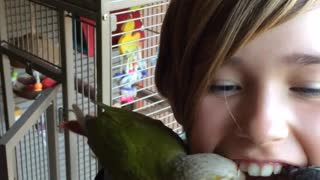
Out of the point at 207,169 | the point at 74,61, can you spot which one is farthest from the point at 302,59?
the point at 74,61

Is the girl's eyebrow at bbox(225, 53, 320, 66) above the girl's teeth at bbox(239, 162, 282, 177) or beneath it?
above

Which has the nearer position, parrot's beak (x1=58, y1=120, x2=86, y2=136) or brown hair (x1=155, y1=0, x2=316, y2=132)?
brown hair (x1=155, y1=0, x2=316, y2=132)

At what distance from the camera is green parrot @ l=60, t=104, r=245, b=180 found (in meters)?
0.37

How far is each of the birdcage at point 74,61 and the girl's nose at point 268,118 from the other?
0.45 meters

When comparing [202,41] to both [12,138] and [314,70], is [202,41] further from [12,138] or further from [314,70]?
[12,138]

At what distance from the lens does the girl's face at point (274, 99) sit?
1.18 feet

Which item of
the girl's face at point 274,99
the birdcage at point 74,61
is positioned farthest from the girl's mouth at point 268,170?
the birdcage at point 74,61

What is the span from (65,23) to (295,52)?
60cm

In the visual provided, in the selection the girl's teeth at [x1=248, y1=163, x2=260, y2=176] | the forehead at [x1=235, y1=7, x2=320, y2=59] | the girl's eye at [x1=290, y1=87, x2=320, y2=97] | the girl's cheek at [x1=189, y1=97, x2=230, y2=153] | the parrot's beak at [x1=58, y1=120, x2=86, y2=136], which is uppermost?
the forehead at [x1=235, y1=7, x2=320, y2=59]

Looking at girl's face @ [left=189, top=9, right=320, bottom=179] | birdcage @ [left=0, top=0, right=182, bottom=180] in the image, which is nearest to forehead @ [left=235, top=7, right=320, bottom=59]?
girl's face @ [left=189, top=9, right=320, bottom=179]

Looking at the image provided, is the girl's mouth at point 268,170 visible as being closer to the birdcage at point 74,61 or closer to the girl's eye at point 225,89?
the girl's eye at point 225,89

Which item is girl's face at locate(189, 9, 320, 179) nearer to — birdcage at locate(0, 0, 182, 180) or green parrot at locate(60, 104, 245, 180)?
green parrot at locate(60, 104, 245, 180)

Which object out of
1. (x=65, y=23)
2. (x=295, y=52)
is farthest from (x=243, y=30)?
(x=65, y=23)

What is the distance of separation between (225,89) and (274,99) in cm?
4
